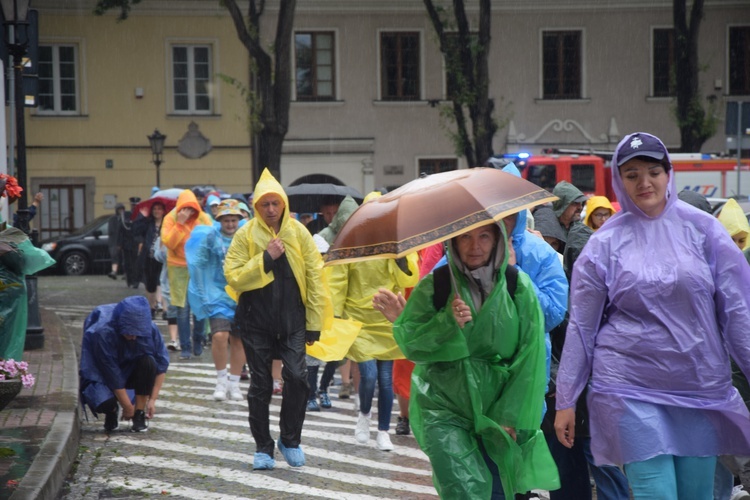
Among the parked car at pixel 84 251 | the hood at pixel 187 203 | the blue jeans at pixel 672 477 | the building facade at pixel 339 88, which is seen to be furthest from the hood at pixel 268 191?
the building facade at pixel 339 88

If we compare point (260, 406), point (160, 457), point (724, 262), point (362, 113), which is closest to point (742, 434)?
point (724, 262)

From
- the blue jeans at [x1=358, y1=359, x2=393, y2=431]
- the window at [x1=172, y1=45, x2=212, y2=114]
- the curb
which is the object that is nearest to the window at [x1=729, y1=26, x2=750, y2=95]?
the window at [x1=172, y1=45, x2=212, y2=114]

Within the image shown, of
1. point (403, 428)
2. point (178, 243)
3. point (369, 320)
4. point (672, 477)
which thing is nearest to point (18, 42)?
point (178, 243)

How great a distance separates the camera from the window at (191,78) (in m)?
34.8

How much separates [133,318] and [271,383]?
1.54 metres

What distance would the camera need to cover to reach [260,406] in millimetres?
8281

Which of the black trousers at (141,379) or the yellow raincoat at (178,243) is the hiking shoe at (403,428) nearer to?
the black trousers at (141,379)

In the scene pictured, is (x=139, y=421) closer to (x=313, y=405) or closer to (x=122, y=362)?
(x=122, y=362)

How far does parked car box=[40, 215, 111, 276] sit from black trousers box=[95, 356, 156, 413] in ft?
68.7

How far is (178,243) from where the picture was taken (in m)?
14.4

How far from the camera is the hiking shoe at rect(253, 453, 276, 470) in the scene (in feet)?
27.0

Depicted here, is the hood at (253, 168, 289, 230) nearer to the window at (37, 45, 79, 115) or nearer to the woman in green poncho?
the woman in green poncho

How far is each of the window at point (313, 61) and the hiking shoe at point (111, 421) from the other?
2593 cm

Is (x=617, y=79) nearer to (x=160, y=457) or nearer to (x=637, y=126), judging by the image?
(x=637, y=126)
